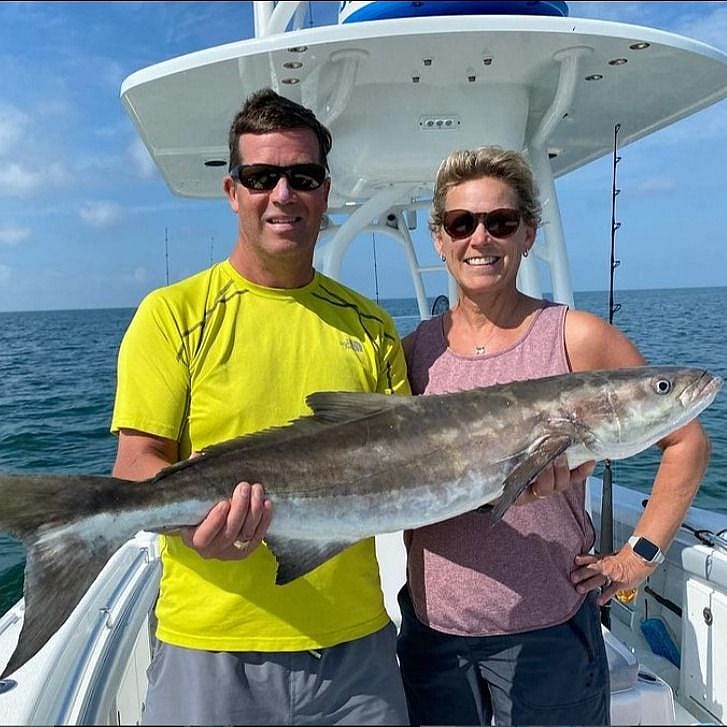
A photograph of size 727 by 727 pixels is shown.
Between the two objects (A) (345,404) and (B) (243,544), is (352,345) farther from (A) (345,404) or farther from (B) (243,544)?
(B) (243,544)

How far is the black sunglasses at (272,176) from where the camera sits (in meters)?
2.44

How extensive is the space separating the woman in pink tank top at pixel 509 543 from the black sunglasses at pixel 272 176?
1.85ft

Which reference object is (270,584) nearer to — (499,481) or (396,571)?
(499,481)

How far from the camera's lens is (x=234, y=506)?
2.13 meters

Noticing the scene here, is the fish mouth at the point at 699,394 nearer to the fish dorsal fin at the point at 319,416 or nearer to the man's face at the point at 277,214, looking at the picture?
the fish dorsal fin at the point at 319,416

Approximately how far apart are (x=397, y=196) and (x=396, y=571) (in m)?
3.10

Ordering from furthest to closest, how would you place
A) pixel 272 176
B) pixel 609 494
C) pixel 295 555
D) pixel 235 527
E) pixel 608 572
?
pixel 609 494
pixel 608 572
pixel 272 176
pixel 295 555
pixel 235 527

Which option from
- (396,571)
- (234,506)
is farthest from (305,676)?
(396,571)

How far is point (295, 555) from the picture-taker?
7.32 feet

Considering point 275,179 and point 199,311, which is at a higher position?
point 275,179

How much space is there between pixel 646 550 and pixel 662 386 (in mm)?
617

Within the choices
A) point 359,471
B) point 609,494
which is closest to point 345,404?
point 359,471

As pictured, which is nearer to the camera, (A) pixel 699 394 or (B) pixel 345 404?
(B) pixel 345 404

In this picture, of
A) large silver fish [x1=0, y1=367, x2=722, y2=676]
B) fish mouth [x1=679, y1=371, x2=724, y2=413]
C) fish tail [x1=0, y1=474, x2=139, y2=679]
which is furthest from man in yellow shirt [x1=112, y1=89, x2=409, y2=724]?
fish mouth [x1=679, y1=371, x2=724, y2=413]
